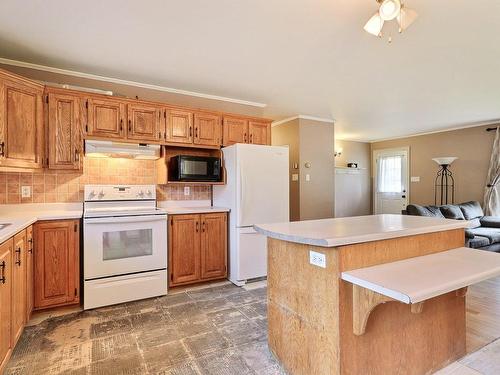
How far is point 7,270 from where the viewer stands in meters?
1.80

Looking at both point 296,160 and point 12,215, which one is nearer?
point 12,215

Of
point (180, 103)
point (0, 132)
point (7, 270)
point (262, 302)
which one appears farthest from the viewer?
point (180, 103)

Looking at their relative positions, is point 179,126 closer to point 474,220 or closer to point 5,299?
point 5,299

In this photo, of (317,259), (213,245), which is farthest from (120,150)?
(317,259)

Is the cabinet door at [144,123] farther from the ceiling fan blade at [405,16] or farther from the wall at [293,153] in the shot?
the wall at [293,153]

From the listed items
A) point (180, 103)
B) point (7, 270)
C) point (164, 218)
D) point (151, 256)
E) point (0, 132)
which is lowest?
point (151, 256)

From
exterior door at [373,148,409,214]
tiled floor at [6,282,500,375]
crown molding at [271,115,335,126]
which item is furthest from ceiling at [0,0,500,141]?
exterior door at [373,148,409,214]

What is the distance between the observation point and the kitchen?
2525mm

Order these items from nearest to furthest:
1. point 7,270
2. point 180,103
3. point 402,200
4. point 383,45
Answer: point 7,270 < point 383,45 < point 180,103 < point 402,200

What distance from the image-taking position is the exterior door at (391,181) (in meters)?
7.03

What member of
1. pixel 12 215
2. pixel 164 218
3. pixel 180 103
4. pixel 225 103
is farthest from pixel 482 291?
pixel 12 215

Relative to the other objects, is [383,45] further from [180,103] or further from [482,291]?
[482,291]

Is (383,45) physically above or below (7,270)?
above

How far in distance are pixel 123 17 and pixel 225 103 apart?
Answer: 2011mm
